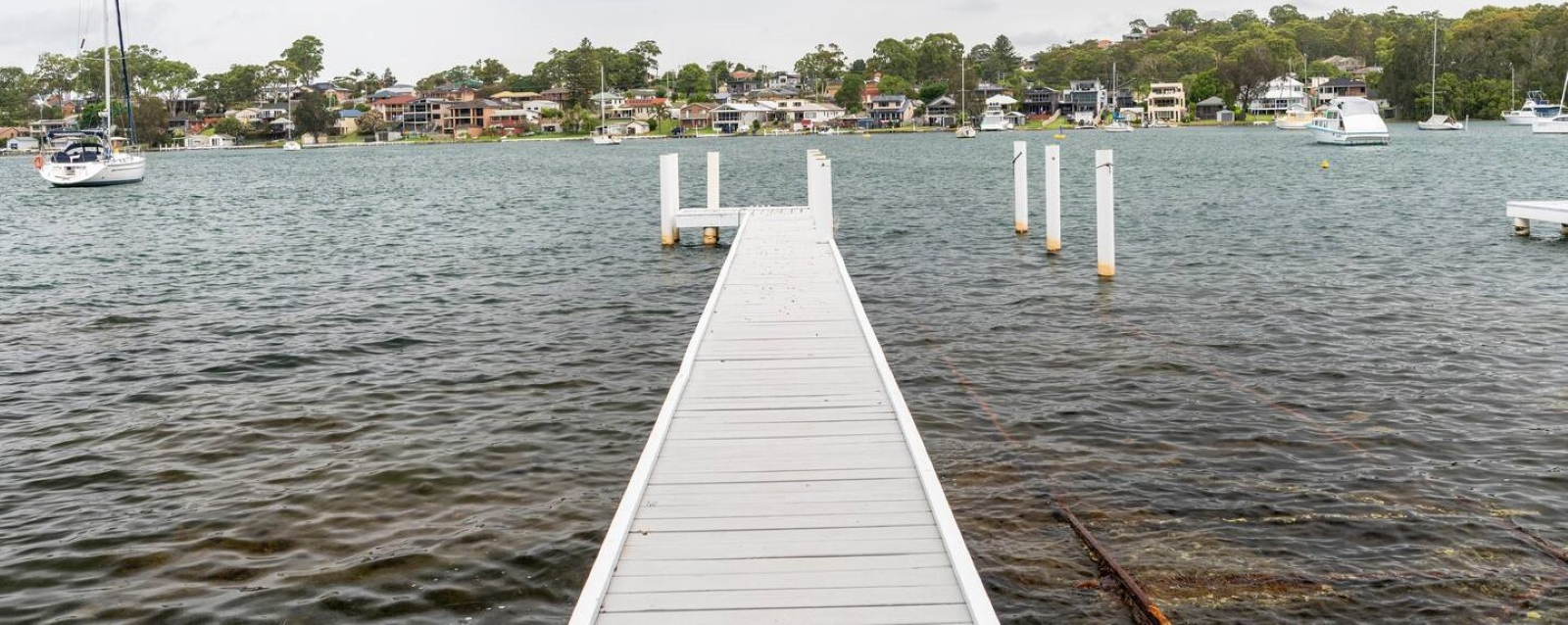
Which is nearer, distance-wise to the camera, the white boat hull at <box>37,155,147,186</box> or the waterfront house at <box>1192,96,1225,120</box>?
the white boat hull at <box>37,155,147,186</box>

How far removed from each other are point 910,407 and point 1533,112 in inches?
5556

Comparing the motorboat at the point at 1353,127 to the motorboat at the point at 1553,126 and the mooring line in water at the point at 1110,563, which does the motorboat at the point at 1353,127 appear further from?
the mooring line in water at the point at 1110,563

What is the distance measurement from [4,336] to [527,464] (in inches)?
513

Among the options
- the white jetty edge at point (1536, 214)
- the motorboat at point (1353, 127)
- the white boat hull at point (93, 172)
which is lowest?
the white jetty edge at point (1536, 214)

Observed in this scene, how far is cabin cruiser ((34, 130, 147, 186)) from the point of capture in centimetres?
6912

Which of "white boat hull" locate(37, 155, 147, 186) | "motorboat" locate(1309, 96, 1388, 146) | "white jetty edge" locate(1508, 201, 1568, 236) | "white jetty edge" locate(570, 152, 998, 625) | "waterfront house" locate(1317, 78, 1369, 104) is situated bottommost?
"white jetty edge" locate(570, 152, 998, 625)

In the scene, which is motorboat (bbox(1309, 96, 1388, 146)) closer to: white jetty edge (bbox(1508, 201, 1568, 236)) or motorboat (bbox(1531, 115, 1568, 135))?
motorboat (bbox(1531, 115, 1568, 135))

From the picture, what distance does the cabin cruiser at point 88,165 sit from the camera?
69.1 m

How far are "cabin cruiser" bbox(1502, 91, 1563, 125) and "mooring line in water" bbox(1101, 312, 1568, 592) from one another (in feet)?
387

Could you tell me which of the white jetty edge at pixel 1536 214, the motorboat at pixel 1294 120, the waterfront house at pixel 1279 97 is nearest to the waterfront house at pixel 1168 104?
the waterfront house at pixel 1279 97

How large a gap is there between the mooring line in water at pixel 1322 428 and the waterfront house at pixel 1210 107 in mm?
190414

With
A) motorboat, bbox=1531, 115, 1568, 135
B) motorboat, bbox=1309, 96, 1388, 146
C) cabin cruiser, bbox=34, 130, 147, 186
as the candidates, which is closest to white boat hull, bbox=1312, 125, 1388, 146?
motorboat, bbox=1309, 96, 1388, 146

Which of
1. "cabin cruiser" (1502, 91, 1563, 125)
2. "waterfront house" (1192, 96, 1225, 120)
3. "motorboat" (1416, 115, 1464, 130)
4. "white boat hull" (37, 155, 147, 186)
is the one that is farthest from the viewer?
"waterfront house" (1192, 96, 1225, 120)

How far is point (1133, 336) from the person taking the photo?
17.4 meters
